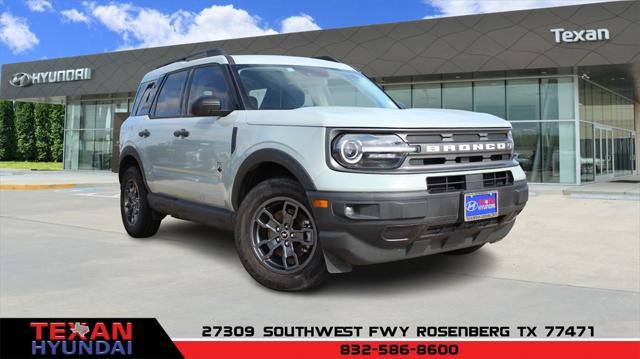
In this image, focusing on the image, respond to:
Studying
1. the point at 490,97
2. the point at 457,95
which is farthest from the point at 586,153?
the point at 457,95

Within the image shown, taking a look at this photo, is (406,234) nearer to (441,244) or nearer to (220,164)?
(441,244)

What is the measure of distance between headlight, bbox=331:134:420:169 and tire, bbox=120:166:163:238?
3378 millimetres

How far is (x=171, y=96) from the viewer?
5.65 m

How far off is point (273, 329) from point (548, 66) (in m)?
15.7

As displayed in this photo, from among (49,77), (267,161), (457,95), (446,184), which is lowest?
(446,184)

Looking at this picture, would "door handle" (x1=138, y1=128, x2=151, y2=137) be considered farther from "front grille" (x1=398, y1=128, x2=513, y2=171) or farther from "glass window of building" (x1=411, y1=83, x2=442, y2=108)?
"glass window of building" (x1=411, y1=83, x2=442, y2=108)

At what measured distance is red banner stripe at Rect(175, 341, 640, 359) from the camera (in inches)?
111

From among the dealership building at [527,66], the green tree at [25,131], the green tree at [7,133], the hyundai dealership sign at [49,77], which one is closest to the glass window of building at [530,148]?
the dealership building at [527,66]

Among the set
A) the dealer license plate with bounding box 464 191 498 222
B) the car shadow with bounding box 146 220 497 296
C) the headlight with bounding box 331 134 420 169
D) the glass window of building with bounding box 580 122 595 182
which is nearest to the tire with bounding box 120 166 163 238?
the car shadow with bounding box 146 220 497 296

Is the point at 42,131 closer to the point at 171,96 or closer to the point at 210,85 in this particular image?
the point at 171,96

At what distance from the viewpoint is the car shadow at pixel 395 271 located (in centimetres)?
399

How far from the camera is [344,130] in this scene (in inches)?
138

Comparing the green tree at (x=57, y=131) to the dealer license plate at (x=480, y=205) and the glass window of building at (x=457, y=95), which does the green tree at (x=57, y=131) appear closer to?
the glass window of building at (x=457, y=95)

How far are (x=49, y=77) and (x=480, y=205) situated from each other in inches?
1144
